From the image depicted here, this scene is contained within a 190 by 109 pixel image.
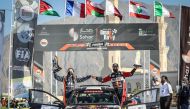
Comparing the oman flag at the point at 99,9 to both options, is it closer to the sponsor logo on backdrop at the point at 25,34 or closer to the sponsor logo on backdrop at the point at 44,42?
the sponsor logo on backdrop at the point at 44,42

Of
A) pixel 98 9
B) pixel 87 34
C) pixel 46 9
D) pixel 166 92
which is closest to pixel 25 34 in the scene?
pixel 46 9

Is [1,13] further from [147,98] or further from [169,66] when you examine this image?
[169,66]

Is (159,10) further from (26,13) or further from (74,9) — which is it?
(26,13)

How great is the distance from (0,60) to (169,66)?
35.0 m

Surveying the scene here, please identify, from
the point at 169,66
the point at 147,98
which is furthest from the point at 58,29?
the point at 169,66

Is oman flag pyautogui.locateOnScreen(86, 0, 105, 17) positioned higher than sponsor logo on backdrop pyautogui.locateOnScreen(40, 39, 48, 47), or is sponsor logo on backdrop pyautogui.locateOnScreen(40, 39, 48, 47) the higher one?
oman flag pyautogui.locateOnScreen(86, 0, 105, 17)

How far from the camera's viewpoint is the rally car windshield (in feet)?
39.1

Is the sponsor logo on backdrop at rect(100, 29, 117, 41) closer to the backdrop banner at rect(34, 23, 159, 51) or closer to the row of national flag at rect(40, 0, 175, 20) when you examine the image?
the backdrop banner at rect(34, 23, 159, 51)

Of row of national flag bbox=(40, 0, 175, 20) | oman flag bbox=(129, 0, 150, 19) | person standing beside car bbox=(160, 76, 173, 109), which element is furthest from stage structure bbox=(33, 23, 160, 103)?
person standing beside car bbox=(160, 76, 173, 109)

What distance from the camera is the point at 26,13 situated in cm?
2459

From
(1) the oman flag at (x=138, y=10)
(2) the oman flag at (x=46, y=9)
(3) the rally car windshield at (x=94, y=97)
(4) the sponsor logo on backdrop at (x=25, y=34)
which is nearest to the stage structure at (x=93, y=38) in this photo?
(4) the sponsor logo on backdrop at (x=25, y=34)

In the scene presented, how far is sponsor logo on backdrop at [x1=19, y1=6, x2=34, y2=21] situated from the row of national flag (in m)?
1.24

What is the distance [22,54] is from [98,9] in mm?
5337

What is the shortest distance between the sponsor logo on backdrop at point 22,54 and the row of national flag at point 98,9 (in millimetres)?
2761
